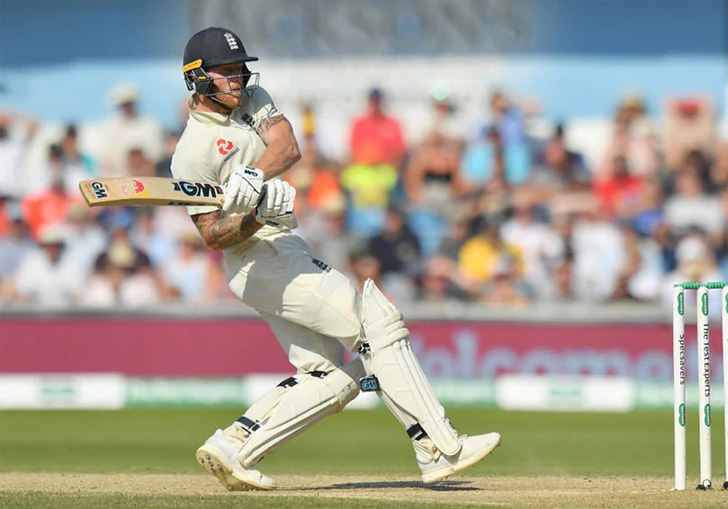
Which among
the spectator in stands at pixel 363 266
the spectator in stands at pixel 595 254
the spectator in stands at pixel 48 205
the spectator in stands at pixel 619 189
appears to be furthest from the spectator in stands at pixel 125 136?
the spectator in stands at pixel 619 189

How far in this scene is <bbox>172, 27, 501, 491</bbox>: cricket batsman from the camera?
16.0ft

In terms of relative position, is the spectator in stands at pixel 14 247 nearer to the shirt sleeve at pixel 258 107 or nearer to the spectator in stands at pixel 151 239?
the spectator in stands at pixel 151 239

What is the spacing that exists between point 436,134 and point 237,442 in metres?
7.65

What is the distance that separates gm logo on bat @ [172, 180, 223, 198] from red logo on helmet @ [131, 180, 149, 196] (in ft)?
0.37

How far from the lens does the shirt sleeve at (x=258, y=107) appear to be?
5125 millimetres

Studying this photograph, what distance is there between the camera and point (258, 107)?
5164mm

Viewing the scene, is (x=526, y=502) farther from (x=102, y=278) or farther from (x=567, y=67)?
(x=567, y=67)

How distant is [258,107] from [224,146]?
29 centimetres

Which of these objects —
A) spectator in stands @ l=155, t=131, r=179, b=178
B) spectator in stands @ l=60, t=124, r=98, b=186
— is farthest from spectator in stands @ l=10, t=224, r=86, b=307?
spectator in stands @ l=155, t=131, r=179, b=178

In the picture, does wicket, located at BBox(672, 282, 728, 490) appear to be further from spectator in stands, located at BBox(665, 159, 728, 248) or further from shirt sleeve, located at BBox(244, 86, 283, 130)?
spectator in stands, located at BBox(665, 159, 728, 248)

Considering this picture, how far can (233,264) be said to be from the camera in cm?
505

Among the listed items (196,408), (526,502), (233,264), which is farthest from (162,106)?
(526,502)

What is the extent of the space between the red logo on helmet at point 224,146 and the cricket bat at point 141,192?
1.00ft

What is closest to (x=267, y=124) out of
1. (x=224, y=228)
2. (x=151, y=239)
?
(x=224, y=228)
